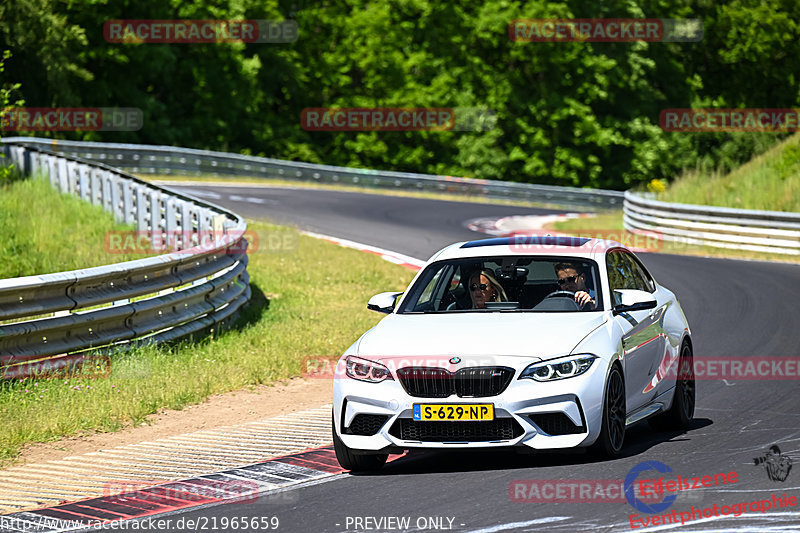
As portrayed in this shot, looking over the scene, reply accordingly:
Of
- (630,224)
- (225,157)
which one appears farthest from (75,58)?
(630,224)

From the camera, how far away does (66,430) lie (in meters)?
9.76

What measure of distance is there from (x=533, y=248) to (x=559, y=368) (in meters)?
1.89

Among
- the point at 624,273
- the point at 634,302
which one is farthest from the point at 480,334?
the point at 624,273

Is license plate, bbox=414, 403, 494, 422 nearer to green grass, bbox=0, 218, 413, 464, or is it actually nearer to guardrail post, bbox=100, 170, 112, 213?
green grass, bbox=0, 218, 413, 464

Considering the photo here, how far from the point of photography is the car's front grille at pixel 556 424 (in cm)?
768

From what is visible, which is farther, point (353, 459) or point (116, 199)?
point (116, 199)

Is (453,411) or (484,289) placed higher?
(484,289)

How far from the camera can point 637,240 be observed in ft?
96.8

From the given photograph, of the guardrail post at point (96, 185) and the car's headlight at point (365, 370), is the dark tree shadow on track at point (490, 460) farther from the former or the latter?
the guardrail post at point (96, 185)

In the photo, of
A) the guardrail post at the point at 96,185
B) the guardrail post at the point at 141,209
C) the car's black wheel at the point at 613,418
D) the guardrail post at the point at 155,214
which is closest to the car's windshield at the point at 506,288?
the car's black wheel at the point at 613,418

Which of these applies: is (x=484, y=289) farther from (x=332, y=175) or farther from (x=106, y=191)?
(x=332, y=175)

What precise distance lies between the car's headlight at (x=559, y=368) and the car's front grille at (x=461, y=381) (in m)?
0.13

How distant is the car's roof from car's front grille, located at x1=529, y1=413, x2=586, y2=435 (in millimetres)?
1823

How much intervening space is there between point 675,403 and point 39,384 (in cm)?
545
